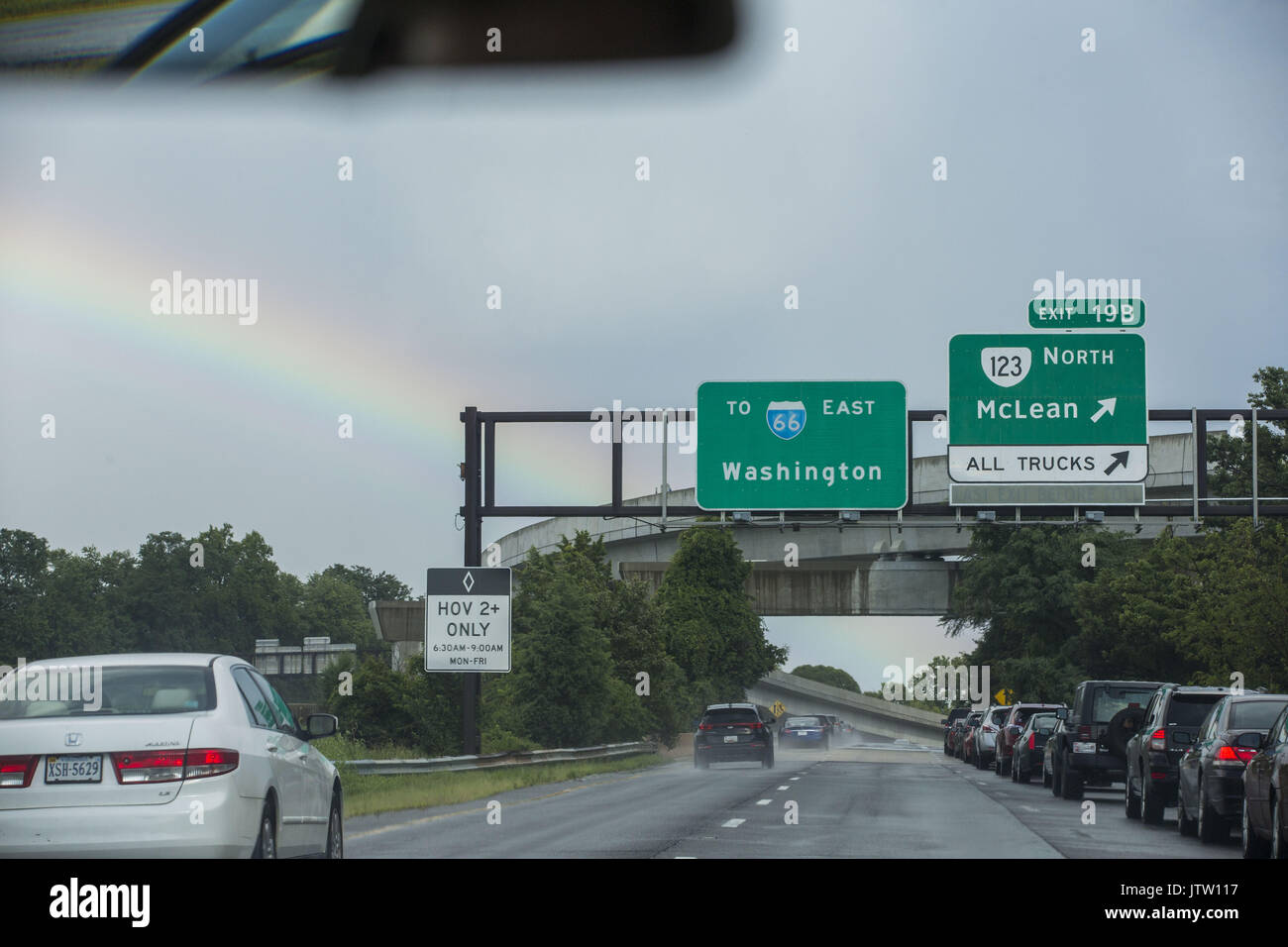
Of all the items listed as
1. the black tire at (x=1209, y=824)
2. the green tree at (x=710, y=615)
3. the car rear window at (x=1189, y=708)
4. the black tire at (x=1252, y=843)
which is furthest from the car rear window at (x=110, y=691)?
the green tree at (x=710, y=615)

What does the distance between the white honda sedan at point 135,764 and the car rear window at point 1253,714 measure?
37.2 ft

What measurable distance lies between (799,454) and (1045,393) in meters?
4.51

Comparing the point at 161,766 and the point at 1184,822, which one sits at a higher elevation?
the point at 161,766

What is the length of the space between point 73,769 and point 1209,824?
39.9 ft

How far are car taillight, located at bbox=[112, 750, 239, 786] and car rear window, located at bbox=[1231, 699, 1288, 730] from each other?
39.8 feet

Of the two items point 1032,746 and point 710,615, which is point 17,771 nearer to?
point 1032,746

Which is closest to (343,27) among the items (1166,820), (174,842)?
(174,842)

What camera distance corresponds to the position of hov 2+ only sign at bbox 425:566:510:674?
31.7 m

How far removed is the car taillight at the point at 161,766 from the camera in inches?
408

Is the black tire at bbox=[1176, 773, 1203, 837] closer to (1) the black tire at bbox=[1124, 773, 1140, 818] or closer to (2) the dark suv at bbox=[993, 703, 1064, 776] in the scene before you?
(1) the black tire at bbox=[1124, 773, 1140, 818]

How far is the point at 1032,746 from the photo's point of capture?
3372 cm

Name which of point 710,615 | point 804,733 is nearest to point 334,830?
point 804,733

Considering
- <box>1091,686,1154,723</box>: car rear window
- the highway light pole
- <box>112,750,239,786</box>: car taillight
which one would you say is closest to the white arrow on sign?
<box>1091,686,1154,723</box>: car rear window
